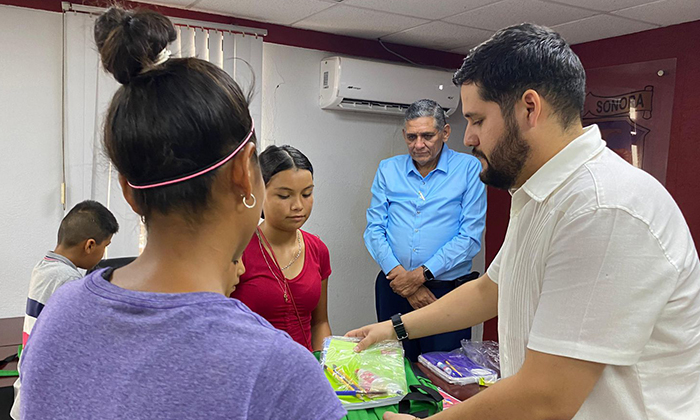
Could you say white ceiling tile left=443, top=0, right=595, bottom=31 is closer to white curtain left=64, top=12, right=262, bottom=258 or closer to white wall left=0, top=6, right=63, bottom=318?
white curtain left=64, top=12, right=262, bottom=258

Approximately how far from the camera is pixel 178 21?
328 cm

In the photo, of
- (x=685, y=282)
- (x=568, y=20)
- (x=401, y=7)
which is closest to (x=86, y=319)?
(x=685, y=282)

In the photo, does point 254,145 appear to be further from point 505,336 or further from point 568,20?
point 568,20

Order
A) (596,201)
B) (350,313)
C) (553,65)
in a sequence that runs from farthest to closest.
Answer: (350,313) < (553,65) < (596,201)

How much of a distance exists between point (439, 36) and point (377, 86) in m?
0.56

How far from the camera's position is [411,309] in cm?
334

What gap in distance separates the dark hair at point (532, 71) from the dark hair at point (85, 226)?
5.89 feet

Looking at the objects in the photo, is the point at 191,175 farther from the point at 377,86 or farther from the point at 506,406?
the point at 377,86

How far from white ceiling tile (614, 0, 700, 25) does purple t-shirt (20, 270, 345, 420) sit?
10.1ft

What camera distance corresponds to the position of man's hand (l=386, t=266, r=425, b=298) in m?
3.19

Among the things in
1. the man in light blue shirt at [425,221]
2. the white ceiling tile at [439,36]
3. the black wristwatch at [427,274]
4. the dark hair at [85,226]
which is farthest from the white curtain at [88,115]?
the black wristwatch at [427,274]

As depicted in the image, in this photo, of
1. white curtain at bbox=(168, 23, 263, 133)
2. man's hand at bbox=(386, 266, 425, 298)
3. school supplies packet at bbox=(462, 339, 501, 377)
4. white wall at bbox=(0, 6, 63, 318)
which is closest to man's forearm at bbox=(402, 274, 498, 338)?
school supplies packet at bbox=(462, 339, 501, 377)

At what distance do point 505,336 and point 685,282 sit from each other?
0.39 metres

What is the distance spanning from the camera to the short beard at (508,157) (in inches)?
44.9
